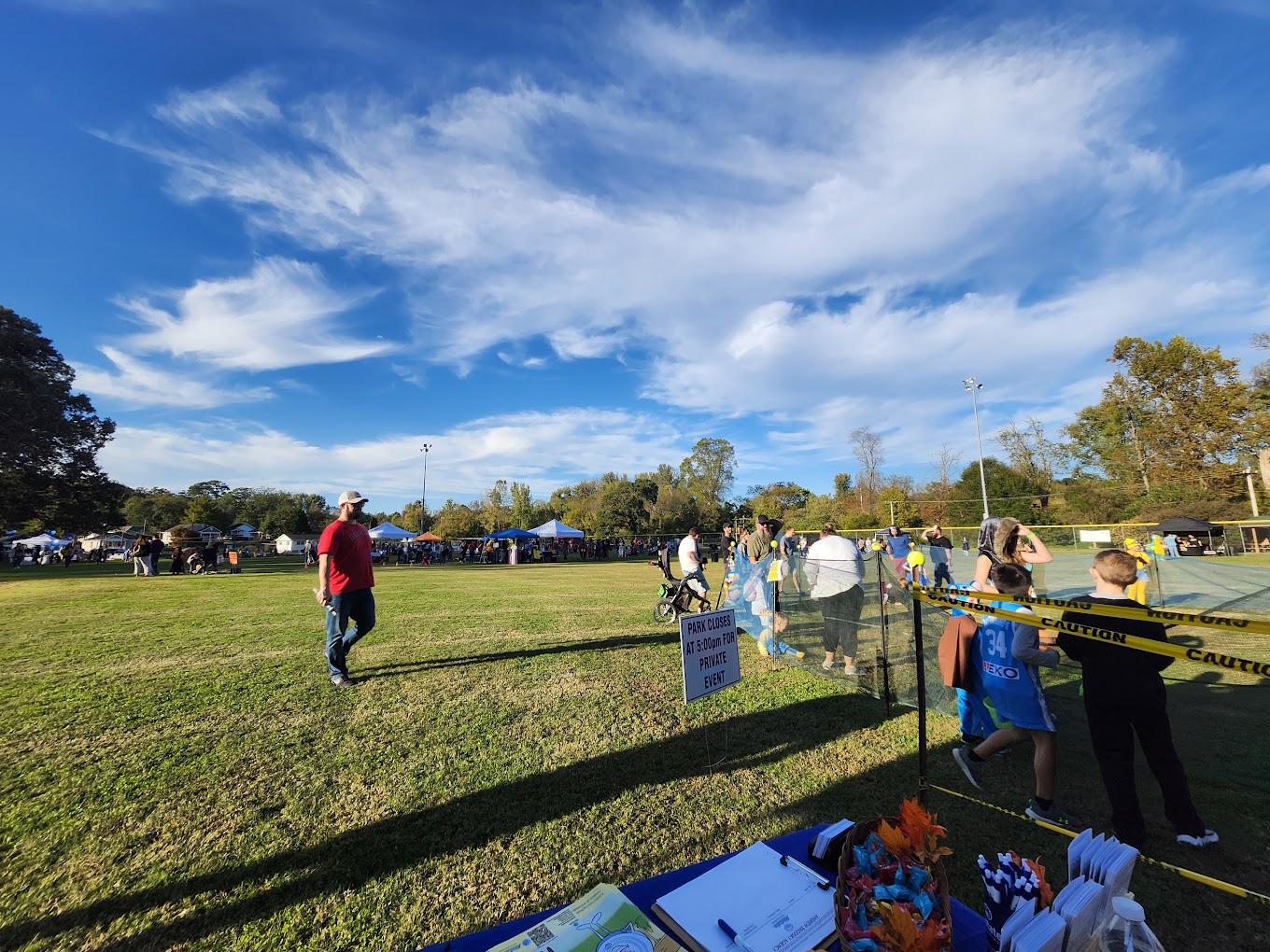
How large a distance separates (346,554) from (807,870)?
18.4 feet

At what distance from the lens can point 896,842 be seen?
131 centimetres

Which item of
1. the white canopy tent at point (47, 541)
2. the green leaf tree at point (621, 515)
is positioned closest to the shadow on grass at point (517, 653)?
the green leaf tree at point (621, 515)

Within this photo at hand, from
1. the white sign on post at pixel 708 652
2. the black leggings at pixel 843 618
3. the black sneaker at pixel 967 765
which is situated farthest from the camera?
the black leggings at pixel 843 618

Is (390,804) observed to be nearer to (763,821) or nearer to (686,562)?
(763,821)

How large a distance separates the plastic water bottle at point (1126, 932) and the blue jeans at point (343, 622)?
19.8 feet

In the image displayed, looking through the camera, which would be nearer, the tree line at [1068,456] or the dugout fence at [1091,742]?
the dugout fence at [1091,742]

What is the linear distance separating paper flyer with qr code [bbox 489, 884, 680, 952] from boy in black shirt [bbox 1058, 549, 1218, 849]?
2.86 metres

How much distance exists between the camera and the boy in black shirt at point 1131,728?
111 inches

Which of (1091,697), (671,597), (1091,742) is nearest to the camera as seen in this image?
(1091,697)

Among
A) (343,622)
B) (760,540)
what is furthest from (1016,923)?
(760,540)

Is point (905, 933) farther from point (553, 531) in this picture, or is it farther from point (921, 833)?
point (553, 531)

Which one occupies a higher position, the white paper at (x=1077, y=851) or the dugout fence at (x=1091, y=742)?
the white paper at (x=1077, y=851)

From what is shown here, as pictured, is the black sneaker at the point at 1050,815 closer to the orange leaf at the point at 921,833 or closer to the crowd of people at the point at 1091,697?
the crowd of people at the point at 1091,697

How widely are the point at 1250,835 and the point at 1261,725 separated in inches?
97.3
